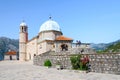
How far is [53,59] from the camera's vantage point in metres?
26.3

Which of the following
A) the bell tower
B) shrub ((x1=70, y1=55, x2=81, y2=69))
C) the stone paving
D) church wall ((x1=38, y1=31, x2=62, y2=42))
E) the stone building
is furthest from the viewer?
the bell tower

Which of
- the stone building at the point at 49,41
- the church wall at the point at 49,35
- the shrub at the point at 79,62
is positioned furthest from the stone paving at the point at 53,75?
the church wall at the point at 49,35

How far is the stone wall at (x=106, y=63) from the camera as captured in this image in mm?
18016

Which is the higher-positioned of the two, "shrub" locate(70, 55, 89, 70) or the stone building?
the stone building

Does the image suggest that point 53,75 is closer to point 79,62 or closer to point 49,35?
point 79,62

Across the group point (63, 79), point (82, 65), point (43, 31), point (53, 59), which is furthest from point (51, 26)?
point (63, 79)

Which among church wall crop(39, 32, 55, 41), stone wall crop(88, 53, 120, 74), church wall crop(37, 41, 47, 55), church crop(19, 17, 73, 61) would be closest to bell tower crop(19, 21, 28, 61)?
church crop(19, 17, 73, 61)

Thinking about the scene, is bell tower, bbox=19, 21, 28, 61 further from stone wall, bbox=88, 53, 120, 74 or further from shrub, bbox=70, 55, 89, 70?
stone wall, bbox=88, 53, 120, 74

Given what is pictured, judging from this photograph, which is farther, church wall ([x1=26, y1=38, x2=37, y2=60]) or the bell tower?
the bell tower

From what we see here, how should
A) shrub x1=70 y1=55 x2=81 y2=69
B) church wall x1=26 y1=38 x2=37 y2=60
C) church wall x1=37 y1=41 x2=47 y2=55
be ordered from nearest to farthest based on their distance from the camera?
shrub x1=70 y1=55 x2=81 y2=69 < church wall x1=37 y1=41 x2=47 y2=55 < church wall x1=26 y1=38 x2=37 y2=60

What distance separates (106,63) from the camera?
1873 centimetres

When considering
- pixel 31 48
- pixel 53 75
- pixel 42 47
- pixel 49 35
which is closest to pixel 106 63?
pixel 53 75

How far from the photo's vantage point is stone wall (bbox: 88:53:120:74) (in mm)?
18016

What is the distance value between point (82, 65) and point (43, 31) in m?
33.3
